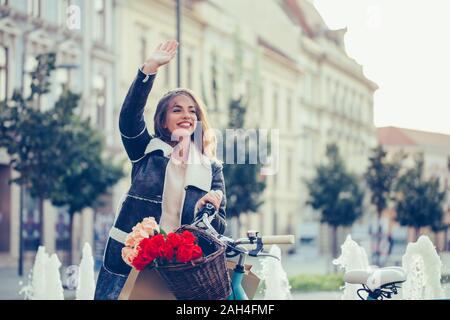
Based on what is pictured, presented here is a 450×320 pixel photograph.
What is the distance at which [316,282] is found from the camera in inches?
259

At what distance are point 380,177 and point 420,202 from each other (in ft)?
3.71

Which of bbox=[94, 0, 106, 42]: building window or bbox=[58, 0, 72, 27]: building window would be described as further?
bbox=[94, 0, 106, 42]: building window

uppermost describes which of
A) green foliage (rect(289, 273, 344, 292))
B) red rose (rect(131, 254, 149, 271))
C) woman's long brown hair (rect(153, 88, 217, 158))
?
woman's long brown hair (rect(153, 88, 217, 158))

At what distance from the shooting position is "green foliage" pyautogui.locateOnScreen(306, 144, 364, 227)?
25.8 feet

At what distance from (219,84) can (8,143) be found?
1700 millimetres

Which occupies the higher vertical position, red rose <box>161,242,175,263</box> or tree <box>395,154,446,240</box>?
tree <box>395,154,446,240</box>

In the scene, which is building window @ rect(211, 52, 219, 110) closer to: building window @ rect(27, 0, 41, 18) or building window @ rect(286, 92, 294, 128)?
building window @ rect(286, 92, 294, 128)

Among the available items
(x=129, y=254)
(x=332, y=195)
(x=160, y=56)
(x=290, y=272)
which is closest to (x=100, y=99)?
(x=160, y=56)

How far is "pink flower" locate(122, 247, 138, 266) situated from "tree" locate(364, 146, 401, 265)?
3.16 metres

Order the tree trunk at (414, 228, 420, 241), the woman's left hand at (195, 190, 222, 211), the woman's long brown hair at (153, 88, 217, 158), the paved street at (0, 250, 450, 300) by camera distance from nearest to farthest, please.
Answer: the woman's left hand at (195, 190, 222, 211) < the woman's long brown hair at (153, 88, 217, 158) < the paved street at (0, 250, 450, 300) < the tree trunk at (414, 228, 420, 241)

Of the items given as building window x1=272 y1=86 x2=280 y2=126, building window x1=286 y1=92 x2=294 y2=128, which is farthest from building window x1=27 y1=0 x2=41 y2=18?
building window x1=286 y1=92 x2=294 y2=128

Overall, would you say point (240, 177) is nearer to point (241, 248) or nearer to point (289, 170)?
point (289, 170)

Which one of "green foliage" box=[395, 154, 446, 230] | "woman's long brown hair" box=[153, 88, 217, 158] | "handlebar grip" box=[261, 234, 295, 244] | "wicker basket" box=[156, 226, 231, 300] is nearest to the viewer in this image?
"wicker basket" box=[156, 226, 231, 300]
